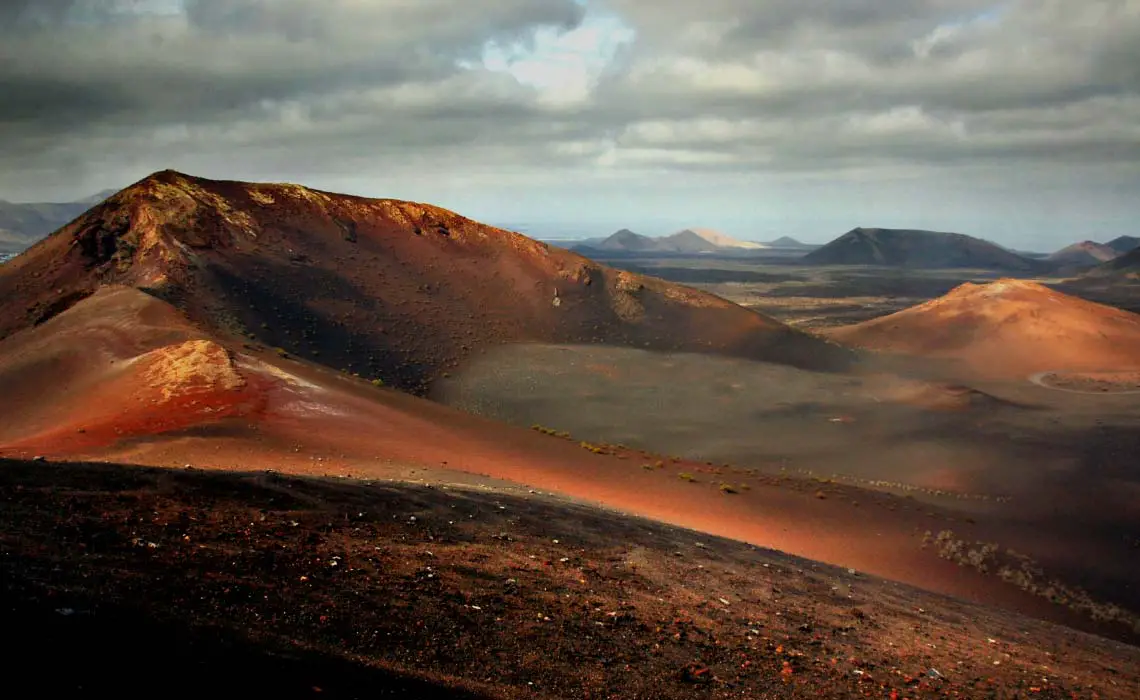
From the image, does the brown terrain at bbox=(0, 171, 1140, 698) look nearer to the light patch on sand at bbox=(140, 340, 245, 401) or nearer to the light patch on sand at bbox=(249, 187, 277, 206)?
the light patch on sand at bbox=(140, 340, 245, 401)

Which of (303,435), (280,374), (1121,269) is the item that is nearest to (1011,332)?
(280,374)

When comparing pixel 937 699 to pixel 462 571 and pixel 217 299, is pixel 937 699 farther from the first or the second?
pixel 217 299

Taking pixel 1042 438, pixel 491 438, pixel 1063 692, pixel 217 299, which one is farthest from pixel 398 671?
pixel 1042 438

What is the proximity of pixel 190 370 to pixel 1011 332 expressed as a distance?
86049 millimetres

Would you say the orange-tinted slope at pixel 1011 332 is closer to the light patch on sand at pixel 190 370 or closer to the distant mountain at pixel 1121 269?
the light patch on sand at pixel 190 370

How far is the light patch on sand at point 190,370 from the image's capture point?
2488cm

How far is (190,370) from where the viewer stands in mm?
25906

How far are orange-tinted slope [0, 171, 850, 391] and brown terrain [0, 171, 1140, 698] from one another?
326 millimetres

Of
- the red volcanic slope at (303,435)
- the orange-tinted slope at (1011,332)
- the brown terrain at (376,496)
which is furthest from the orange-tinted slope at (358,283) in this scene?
the orange-tinted slope at (1011,332)

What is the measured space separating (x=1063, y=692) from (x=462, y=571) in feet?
30.3

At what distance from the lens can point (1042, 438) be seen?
150 ft

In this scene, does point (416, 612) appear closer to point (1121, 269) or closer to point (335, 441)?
point (335, 441)

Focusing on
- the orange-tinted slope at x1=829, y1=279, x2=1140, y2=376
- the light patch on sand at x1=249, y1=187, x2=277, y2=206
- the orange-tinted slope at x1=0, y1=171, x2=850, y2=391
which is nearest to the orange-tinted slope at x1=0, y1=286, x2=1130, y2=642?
the orange-tinted slope at x1=0, y1=171, x2=850, y2=391

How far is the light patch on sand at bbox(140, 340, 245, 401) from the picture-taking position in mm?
24875
